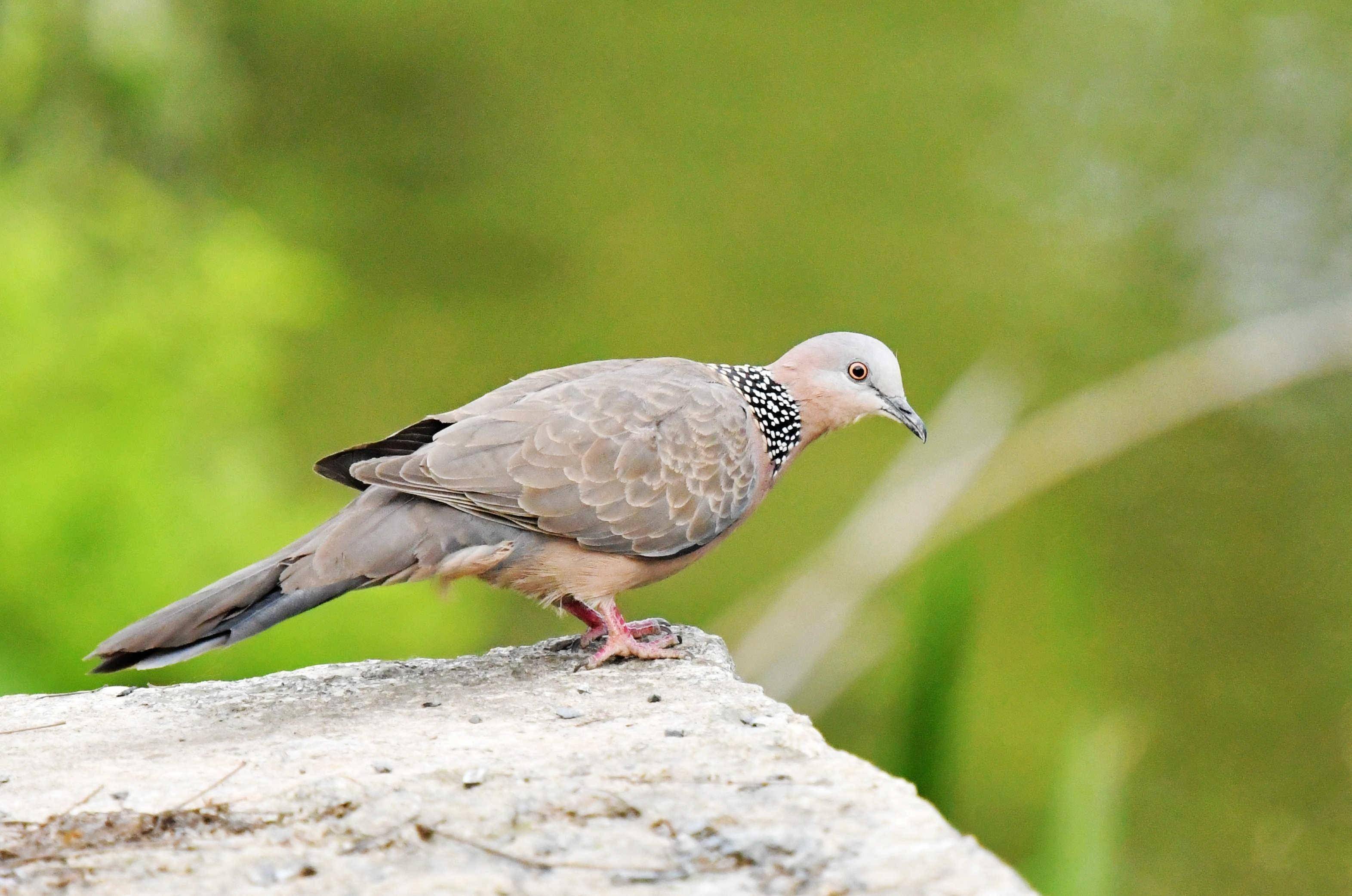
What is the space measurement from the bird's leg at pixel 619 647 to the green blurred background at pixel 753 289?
1.52m

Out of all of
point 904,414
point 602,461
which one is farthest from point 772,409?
point 602,461

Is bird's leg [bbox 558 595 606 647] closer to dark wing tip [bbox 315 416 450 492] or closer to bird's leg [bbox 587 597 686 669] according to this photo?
bird's leg [bbox 587 597 686 669]

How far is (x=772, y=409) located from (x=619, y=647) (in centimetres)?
79

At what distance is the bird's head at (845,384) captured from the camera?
4.05 m

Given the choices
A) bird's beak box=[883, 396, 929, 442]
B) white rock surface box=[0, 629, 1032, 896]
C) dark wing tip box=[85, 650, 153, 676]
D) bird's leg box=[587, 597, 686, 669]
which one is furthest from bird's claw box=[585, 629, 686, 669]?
dark wing tip box=[85, 650, 153, 676]

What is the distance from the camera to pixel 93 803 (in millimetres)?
2729

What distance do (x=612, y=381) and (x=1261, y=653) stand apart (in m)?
4.70

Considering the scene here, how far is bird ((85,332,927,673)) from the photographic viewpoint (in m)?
3.28

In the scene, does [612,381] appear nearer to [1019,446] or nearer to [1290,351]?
[1019,446]

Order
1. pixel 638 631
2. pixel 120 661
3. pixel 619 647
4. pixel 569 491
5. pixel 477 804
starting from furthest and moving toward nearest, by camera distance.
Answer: pixel 638 631 → pixel 619 647 → pixel 569 491 → pixel 120 661 → pixel 477 804

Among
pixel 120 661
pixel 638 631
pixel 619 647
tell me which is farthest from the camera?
pixel 638 631

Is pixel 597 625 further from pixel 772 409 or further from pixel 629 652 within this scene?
pixel 772 409

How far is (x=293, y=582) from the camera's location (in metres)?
3.25

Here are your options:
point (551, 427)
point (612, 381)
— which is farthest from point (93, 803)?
point (612, 381)
